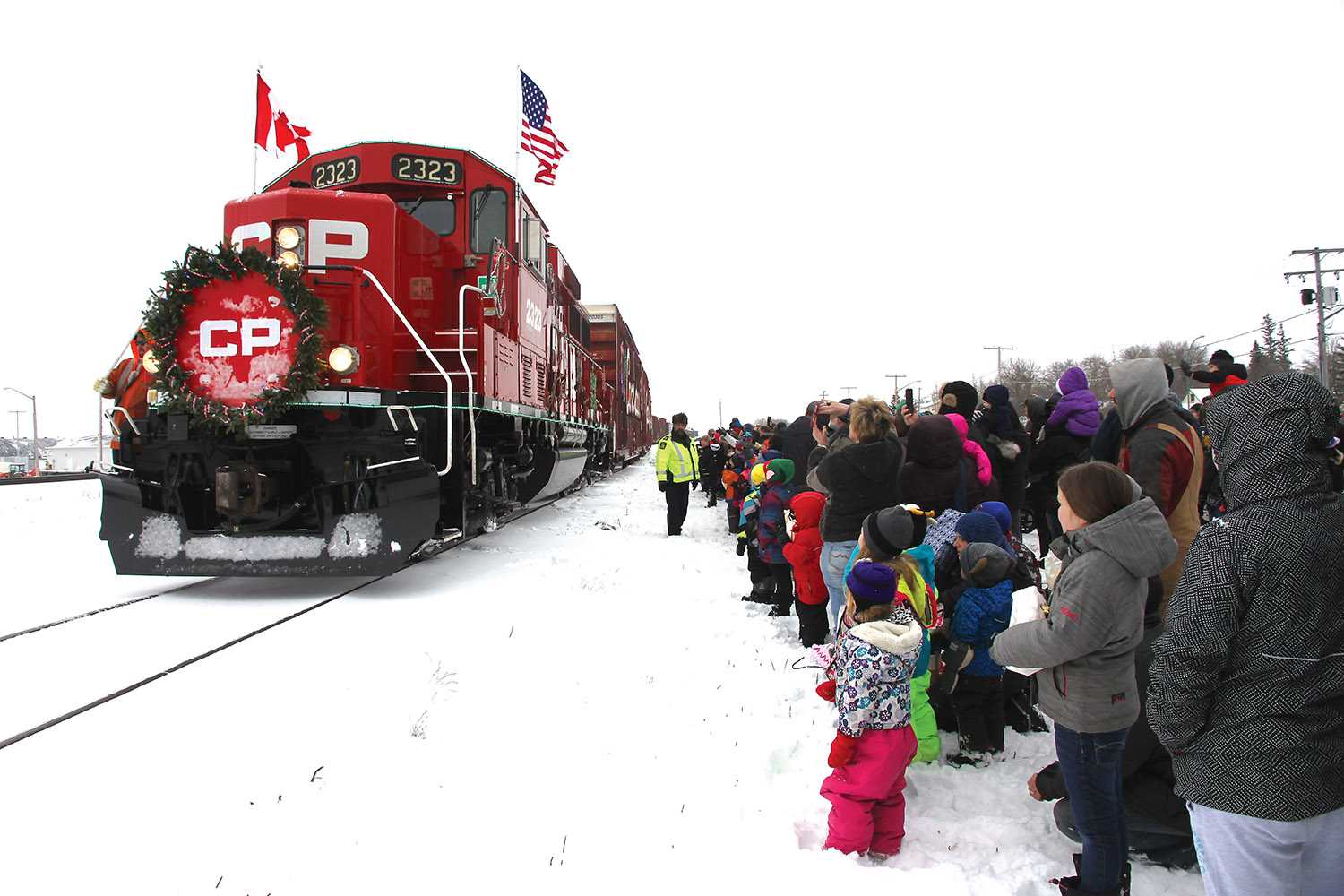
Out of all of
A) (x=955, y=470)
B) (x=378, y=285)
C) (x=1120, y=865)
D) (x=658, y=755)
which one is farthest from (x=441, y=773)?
(x=378, y=285)

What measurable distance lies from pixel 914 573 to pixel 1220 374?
307 cm

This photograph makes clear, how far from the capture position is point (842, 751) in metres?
2.77

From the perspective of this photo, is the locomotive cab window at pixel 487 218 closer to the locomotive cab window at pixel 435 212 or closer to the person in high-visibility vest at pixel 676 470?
the locomotive cab window at pixel 435 212

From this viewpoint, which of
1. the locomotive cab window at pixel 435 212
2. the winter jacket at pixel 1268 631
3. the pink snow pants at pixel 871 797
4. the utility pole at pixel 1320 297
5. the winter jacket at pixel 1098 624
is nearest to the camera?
the winter jacket at pixel 1268 631

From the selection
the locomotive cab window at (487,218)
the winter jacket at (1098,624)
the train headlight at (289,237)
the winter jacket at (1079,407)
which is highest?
the locomotive cab window at (487,218)

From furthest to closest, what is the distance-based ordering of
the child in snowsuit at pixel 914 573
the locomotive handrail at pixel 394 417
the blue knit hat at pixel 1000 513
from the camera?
the locomotive handrail at pixel 394 417
the blue knit hat at pixel 1000 513
the child in snowsuit at pixel 914 573

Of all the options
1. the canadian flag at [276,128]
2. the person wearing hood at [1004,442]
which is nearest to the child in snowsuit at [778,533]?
the person wearing hood at [1004,442]

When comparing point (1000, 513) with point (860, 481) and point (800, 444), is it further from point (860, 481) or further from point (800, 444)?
point (800, 444)

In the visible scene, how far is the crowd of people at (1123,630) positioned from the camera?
169 centimetres

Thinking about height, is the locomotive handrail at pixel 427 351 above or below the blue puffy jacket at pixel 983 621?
above

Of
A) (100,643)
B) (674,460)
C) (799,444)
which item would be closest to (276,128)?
(674,460)

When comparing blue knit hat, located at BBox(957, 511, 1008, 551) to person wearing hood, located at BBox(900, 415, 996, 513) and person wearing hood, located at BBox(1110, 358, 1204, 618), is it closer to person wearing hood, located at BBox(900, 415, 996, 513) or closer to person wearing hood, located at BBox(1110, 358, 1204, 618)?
person wearing hood, located at BBox(1110, 358, 1204, 618)

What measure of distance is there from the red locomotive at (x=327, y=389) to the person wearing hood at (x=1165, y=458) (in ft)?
15.4

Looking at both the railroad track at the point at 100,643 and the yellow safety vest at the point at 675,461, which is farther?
the yellow safety vest at the point at 675,461
